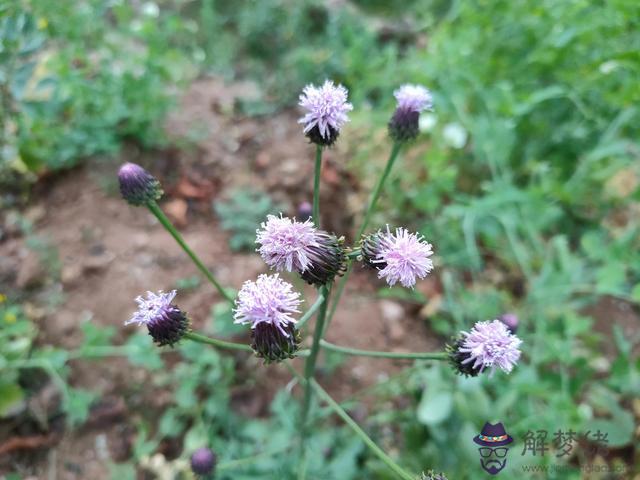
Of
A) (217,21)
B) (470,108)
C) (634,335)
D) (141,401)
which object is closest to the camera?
(141,401)

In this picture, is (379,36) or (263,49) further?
(379,36)

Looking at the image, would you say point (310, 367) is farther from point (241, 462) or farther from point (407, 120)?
point (407, 120)

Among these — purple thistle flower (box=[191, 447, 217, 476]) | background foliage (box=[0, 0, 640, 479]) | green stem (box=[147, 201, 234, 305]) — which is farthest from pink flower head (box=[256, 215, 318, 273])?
background foliage (box=[0, 0, 640, 479])

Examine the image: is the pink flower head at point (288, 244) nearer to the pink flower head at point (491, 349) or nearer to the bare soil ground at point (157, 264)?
the pink flower head at point (491, 349)

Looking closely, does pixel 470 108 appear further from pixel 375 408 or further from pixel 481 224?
pixel 375 408

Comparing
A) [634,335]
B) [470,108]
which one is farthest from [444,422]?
[470,108]

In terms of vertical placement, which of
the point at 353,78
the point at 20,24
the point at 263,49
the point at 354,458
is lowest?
the point at 354,458
